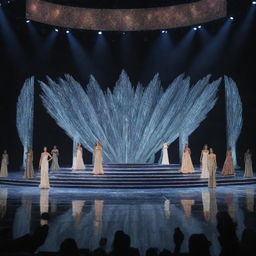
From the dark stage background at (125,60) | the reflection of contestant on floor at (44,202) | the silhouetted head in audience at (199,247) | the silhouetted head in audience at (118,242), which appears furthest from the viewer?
the dark stage background at (125,60)

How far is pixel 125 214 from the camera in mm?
7453

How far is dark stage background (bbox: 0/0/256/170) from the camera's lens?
18848mm

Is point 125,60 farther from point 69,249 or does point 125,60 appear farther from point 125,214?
point 69,249

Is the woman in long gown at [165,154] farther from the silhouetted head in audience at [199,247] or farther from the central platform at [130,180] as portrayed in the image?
the silhouetted head in audience at [199,247]

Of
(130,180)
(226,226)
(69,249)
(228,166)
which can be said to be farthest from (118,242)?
(228,166)

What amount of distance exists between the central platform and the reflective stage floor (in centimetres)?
129

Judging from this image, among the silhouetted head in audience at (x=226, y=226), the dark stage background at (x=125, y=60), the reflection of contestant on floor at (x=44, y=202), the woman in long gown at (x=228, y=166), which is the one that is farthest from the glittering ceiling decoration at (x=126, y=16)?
the silhouetted head in audience at (x=226, y=226)

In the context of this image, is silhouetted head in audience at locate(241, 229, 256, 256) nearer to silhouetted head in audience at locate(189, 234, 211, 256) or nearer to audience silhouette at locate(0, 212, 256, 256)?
audience silhouette at locate(0, 212, 256, 256)

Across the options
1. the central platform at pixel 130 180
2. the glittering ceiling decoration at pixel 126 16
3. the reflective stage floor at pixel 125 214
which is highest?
the glittering ceiling decoration at pixel 126 16

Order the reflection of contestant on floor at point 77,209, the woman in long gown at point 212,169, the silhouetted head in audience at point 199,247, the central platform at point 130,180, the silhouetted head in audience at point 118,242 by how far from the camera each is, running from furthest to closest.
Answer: the central platform at point 130,180
the woman in long gown at point 212,169
the reflection of contestant on floor at point 77,209
the silhouetted head in audience at point 118,242
the silhouetted head in audience at point 199,247

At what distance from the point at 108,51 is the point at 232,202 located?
14.2 m

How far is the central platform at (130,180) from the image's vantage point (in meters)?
12.9

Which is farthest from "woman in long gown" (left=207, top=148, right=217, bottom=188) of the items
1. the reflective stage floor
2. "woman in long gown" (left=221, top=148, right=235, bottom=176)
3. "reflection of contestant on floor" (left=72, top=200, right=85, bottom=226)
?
"reflection of contestant on floor" (left=72, top=200, right=85, bottom=226)

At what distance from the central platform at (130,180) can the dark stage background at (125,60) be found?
211 inches
